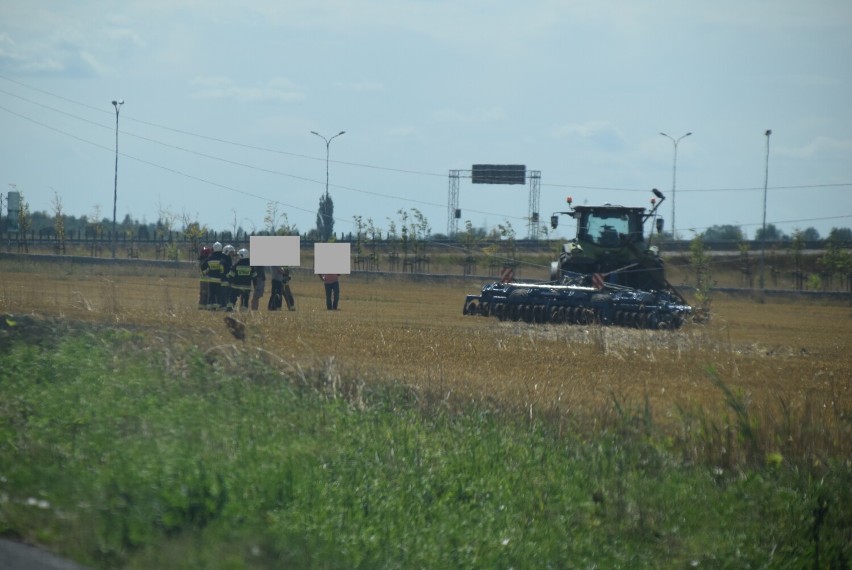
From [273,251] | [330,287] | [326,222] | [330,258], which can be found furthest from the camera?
[326,222]

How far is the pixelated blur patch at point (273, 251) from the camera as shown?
28.4m

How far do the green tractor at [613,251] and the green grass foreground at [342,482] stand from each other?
19269mm

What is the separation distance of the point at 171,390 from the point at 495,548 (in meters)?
4.30

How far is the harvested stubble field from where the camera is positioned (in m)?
12.3

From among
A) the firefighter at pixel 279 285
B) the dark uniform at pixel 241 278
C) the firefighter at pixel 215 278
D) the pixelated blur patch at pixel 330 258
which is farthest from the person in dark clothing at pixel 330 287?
the firefighter at pixel 215 278

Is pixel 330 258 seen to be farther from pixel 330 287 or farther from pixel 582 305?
pixel 582 305

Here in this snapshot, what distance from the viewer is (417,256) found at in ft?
247

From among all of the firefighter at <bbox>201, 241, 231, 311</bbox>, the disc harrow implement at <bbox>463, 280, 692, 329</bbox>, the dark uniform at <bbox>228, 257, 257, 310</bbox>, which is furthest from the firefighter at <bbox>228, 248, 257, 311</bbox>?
the disc harrow implement at <bbox>463, 280, 692, 329</bbox>

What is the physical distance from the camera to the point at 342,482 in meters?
8.78

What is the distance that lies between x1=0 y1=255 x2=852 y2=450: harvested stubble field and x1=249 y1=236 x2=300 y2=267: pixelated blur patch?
2.09 meters

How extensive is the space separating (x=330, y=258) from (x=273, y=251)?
218 cm

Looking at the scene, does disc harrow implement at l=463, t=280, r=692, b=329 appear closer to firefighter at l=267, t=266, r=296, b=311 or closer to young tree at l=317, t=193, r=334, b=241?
firefighter at l=267, t=266, r=296, b=311

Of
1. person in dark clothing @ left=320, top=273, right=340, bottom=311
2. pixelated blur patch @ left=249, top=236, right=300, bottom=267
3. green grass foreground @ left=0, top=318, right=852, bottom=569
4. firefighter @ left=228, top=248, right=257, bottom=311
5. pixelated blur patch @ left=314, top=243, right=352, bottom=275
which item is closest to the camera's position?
green grass foreground @ left=0, top=318, right=852, bottom=569

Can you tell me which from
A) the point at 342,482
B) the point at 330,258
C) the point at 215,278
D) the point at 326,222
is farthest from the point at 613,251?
the point at 326,222
